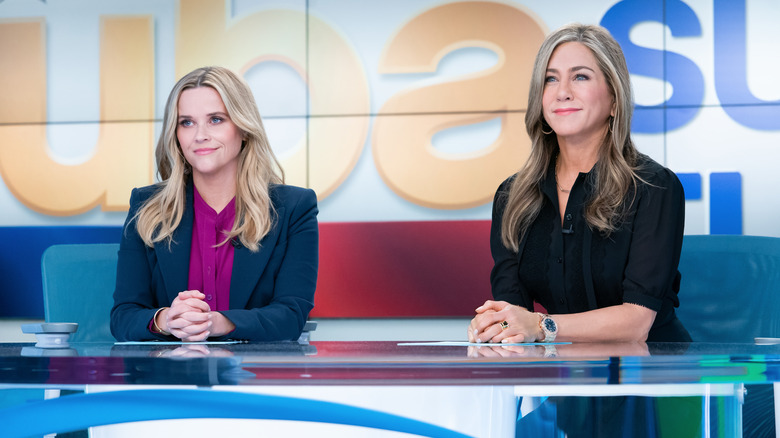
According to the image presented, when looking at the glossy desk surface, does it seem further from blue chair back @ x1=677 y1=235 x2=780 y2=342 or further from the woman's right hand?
blue chair back @ x1=677 y1=235 x2=780 y2=342

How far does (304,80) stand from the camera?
3.56 m

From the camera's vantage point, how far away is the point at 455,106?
3500mm

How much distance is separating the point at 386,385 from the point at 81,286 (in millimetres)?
1615

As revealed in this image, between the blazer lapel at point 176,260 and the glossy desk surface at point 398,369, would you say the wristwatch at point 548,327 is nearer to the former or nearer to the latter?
the glossy desk surface at point 398,369

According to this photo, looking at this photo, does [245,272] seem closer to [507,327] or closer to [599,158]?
[507,327]

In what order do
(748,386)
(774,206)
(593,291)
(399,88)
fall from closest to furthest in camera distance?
(748,386)
(593,291)
(774,206)
(399,88)

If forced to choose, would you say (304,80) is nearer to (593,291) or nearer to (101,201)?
(101,201)

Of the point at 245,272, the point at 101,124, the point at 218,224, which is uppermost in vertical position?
the point at 101,124

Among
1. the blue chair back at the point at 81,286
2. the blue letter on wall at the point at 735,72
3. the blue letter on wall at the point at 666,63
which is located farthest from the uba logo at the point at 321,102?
the blue chair back at the point at 81,286

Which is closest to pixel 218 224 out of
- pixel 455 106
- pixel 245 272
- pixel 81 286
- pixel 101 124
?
pixel 245 272

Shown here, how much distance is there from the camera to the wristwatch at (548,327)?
163cm

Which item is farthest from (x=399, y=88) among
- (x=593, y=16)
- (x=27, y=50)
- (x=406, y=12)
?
(x=27, y=50)

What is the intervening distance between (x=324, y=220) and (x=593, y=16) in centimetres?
149

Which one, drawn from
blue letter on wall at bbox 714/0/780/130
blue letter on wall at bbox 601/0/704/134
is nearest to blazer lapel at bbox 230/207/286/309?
blue letter on wall at bbox 601/0/704/134
